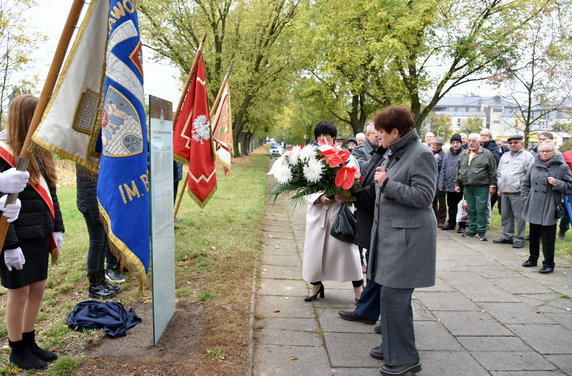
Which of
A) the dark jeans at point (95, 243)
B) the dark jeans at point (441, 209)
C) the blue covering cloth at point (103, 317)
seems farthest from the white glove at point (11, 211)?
the dark jeans at point (441, 209)

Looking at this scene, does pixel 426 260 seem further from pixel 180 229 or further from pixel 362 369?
pixel 180 229

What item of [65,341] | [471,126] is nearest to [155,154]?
[65,341]

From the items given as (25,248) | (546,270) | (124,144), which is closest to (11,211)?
(25,248)

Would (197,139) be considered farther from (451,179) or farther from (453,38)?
(453,38)

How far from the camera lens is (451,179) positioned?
31.2 ft

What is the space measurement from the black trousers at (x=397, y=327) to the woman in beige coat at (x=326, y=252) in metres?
1.36

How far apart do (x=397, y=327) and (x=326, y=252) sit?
1571 millimetres

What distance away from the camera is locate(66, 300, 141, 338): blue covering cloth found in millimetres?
4047

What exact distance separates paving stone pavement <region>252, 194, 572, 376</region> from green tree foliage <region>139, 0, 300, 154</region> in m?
19.7

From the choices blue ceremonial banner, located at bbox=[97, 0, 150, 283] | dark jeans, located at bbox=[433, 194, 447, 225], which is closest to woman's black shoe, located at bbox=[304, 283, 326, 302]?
blue ceremonial banner, located at bbox=[97, 0, 150, 283]

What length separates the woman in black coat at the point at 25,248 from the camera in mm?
3164

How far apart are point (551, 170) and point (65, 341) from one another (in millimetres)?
6860

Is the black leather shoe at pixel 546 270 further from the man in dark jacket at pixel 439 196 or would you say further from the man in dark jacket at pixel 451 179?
the man in dark jacket at pixel 439 196

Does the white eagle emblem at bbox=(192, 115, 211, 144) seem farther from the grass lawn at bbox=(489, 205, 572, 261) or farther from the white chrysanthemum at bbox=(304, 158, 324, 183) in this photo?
the grass lawn at bbox=(489, 205, 572, 261)
